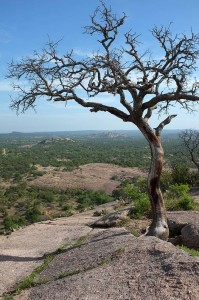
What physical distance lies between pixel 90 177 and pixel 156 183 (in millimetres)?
39503

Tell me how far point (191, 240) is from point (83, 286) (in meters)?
3.81

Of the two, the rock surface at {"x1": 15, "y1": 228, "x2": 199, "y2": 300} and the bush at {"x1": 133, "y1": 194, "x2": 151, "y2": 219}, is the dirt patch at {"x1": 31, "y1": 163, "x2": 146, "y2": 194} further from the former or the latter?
the rock surface at {"x1": 15, "y1": 228, "x2": 199, "y2": 300}

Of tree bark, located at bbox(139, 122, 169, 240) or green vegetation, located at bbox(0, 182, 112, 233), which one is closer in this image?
tree bark, located at bbox(139, 122, 169, 240)

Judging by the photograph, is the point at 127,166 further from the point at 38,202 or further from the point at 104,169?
the point at 38,202

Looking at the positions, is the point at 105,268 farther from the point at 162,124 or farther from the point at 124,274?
the point at 162,124

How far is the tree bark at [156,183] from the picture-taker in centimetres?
875

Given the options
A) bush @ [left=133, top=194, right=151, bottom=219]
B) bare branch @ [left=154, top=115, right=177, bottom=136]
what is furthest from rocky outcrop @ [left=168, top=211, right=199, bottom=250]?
bare branch @ [left=154, top=115, right=177, bottom=136]

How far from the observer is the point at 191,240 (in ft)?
28.7

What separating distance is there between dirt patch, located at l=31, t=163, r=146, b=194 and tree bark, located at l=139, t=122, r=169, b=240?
3001 cm

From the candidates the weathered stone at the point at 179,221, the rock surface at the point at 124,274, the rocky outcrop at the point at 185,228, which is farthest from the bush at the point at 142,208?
the rock surface at the point at 124,274

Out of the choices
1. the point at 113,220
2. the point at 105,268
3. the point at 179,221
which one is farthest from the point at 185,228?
the point at 105,268

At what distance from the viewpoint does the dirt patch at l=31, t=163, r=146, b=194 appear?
4216 centimetres

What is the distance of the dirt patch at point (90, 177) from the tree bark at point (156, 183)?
3001 cm

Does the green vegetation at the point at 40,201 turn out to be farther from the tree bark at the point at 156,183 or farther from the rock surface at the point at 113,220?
the tree bark at the point at 156,183
